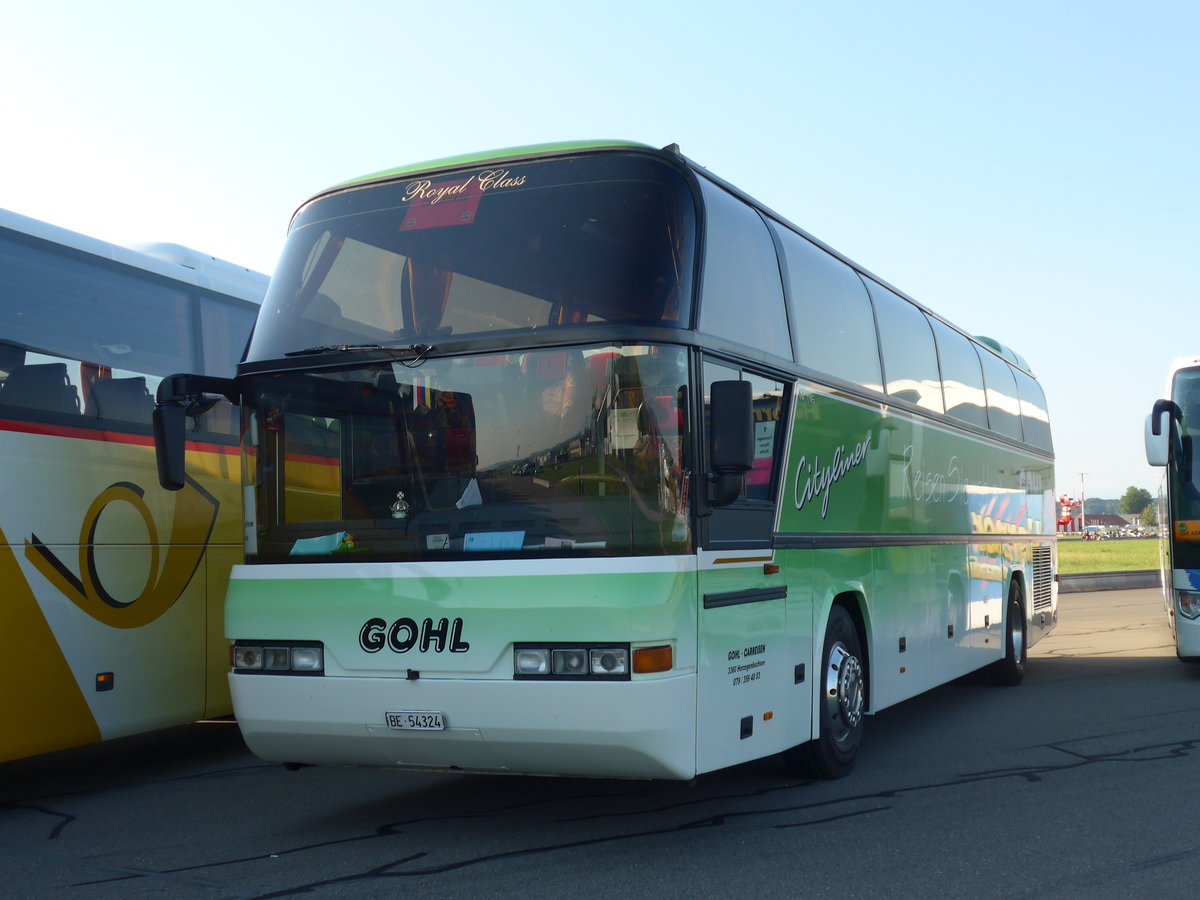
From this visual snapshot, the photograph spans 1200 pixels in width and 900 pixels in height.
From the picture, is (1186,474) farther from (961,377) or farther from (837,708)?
(837,708)

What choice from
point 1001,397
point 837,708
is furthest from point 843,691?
point 1001,397

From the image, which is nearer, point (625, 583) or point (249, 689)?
point (625, 583)

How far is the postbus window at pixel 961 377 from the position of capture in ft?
37.2

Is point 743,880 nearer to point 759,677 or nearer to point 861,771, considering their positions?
point 759,677

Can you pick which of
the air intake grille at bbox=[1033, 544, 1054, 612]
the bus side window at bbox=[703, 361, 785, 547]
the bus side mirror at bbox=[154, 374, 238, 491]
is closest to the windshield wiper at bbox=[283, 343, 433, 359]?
the bus side mirror at bbox=[154, 374, 238, 491]

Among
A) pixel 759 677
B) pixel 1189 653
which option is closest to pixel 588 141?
pixel 759 677

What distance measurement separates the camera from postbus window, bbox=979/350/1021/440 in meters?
13.1

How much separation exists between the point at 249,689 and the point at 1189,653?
9.47 m

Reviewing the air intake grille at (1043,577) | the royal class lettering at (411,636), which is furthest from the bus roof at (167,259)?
the air intake grille at (1043,577)

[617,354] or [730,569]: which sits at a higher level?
[617,354]

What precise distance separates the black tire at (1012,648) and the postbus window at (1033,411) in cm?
230

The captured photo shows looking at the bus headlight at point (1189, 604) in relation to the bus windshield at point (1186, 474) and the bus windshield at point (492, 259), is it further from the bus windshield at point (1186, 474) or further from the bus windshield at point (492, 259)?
the bus windshield at point (492, 259)

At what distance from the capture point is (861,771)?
8.02m

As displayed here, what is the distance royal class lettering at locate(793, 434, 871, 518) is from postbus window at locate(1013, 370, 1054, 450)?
22.8 feet
